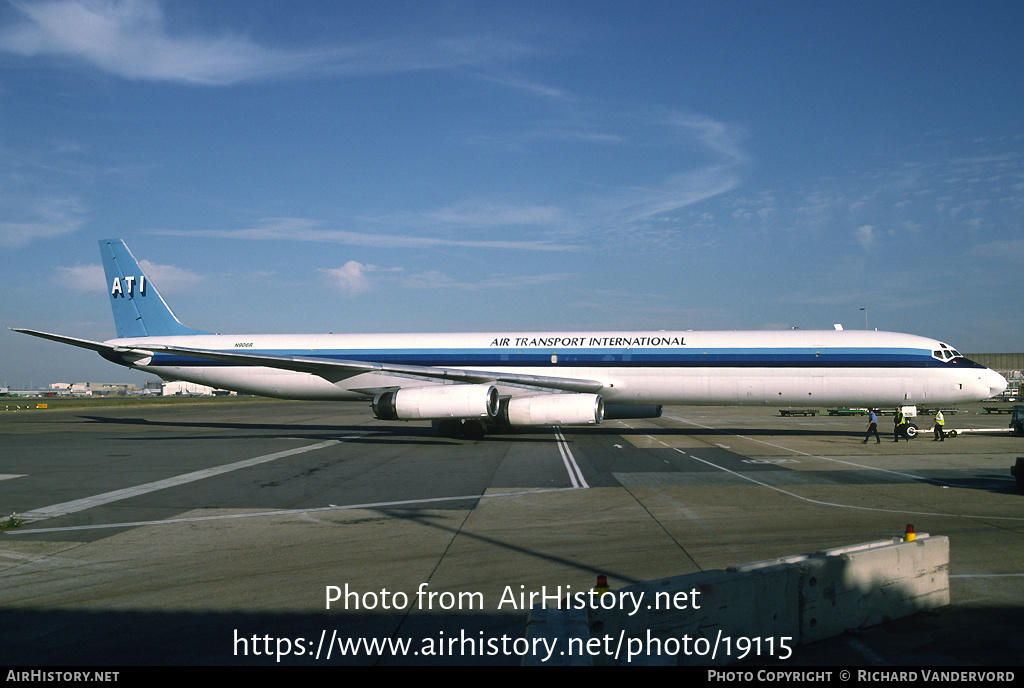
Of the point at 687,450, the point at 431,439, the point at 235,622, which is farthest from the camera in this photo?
the point at 431,439

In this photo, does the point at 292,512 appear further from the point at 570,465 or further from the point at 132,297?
the point at 132,297

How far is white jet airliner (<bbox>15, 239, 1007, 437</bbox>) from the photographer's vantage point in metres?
25.5

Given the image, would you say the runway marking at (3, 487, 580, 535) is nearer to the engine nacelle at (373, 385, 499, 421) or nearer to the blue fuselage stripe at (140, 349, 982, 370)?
the engine nacelle at (373, 385, 499, 421)

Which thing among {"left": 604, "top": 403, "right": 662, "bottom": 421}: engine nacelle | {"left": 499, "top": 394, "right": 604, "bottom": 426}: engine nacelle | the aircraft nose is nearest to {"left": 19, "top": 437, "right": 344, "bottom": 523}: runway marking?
{"left": 499, "top": 394, "right": 604, "bottom": 426}: engine nacelle

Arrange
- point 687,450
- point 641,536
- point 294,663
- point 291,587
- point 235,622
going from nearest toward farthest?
point 294,663 < point 235,622 < point 291,587 < point 641,536 < point 687,450

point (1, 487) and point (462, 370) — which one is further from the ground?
point (462, 370)

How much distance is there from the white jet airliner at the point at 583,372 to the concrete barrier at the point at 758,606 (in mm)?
17458

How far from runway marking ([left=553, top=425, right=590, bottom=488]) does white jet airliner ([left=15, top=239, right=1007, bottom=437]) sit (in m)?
1.35

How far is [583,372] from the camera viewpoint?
2853 cm

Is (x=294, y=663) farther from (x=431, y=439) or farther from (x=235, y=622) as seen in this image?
(x=431, y=439)

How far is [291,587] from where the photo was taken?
823 centimetres

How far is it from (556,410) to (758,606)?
18685 millimetres

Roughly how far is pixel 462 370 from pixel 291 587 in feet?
68.1

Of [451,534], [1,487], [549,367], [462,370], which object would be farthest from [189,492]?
[549,367]
